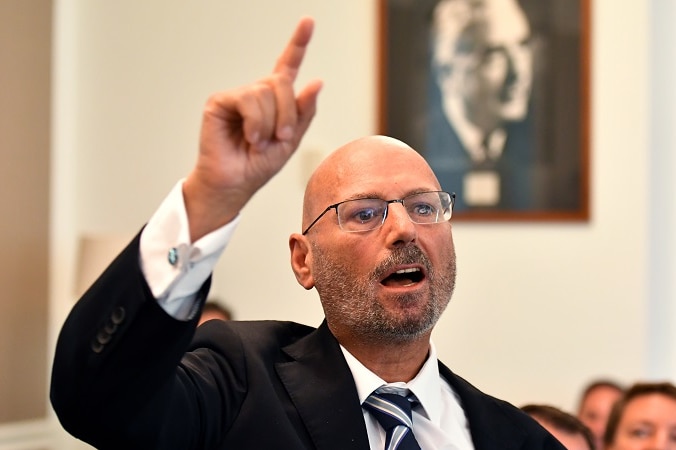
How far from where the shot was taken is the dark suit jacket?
5.38ft

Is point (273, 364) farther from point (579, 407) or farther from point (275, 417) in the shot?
point (579, 407)

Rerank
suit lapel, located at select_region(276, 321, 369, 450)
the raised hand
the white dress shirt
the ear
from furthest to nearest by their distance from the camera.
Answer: the ear, the white dress shirt, suit lapel, located at select_region(276, 321, 369, 450), the raised hand

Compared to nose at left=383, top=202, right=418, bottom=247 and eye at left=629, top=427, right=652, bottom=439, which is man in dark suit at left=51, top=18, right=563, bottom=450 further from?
eye at left=629, top=427, right=652, bottom=439

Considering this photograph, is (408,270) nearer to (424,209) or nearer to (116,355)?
(424,209)

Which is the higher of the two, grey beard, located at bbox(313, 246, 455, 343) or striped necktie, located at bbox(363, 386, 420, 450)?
grey beard, located at bbox(313, 246, 455, 343)

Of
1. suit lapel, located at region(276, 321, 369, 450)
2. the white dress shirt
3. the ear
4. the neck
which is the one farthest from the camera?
the ear

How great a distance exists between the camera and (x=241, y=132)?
5.43 feet

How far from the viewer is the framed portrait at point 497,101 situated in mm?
5766

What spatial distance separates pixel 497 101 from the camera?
19.0 feet

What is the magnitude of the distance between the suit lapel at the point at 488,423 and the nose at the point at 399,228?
15.8 inches

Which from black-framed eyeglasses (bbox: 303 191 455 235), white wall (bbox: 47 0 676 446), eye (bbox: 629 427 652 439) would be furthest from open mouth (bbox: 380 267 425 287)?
white wall (bbox: 47 0 676 446)

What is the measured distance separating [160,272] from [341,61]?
427cm

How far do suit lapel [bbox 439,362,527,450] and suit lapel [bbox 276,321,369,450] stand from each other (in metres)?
0.33

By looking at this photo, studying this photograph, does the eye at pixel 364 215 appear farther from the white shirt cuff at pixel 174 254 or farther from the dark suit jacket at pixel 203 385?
the white shirt cuff at pixel 174 254
